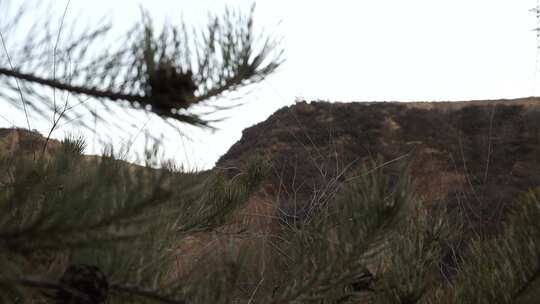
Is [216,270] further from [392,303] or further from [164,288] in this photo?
[392,303]

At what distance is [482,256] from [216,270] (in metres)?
0.58

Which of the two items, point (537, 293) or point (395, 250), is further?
point (395, 250)

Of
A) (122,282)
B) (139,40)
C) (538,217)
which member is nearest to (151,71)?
(139,40)

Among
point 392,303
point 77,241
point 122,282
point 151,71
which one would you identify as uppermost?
point 151,71

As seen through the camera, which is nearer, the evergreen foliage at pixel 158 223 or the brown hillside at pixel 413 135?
the evergreen foliage at pixel 158 223

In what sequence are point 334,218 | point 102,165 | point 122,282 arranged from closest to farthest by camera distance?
1. point 102,165
2. point 122,282
3. point 334,218

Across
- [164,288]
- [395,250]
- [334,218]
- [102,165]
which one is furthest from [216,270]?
[395,250]

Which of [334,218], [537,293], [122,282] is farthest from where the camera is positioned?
[334,218]

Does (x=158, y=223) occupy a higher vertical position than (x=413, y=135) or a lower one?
higher

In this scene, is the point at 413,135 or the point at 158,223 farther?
the point at 413,135

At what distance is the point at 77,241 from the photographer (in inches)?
33.6

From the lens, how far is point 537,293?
4.00 feet

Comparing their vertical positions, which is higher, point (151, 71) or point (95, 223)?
point (151, 71)

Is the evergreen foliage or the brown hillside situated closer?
the evergreen foliage
